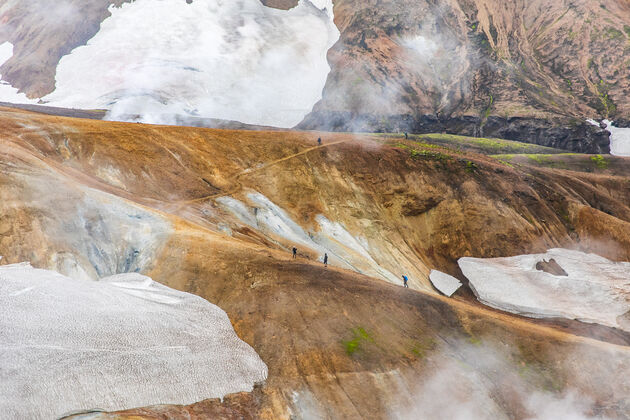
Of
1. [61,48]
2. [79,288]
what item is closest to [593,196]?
[79,288]

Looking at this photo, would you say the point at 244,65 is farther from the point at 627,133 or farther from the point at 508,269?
the point at 627,133

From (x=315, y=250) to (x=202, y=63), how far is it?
Answer: 2295 inches

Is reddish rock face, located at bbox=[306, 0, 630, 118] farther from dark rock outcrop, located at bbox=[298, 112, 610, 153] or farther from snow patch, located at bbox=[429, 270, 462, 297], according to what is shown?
snow patch, located at bbox=[429, 270, 462, 297]

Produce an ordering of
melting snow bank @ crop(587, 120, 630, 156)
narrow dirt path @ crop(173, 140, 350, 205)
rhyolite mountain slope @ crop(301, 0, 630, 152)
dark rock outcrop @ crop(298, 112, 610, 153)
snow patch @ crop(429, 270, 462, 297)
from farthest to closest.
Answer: rhyolite mountain slope @ crop(301, 0, 630, 152) → melting snow bank @ crop(587, 120, 630, 156) → dark rock outcrop @ crop(298, 112, 610, 153) → snow patch @ crop(429, 270, 462, 297) → narrow dirt path @ crop(173, 140, 350, 205)

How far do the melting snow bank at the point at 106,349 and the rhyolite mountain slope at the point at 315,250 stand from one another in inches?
24.3

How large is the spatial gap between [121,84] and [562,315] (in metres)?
67.7

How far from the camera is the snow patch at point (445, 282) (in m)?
34.8

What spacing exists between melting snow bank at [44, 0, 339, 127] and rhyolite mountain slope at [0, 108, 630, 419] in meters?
31.6

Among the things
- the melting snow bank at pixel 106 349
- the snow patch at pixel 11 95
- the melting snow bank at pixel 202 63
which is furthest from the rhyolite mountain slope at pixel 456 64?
the melting snow bank at pixel 106 349

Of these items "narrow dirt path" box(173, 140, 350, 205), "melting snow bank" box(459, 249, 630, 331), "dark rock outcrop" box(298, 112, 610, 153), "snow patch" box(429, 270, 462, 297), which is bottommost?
"dark rock outcrop" box(298, 112, 610, 153)

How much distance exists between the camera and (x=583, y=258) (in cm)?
3909

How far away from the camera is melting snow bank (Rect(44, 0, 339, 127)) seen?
7056cm

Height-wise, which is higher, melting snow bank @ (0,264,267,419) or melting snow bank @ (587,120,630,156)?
melting snow bank @ (0,264,267,419)

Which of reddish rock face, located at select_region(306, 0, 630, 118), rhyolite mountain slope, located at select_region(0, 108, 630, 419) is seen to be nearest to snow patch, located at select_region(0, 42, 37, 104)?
reddish rock face, located at select_region(306, 0, 630, 118)
